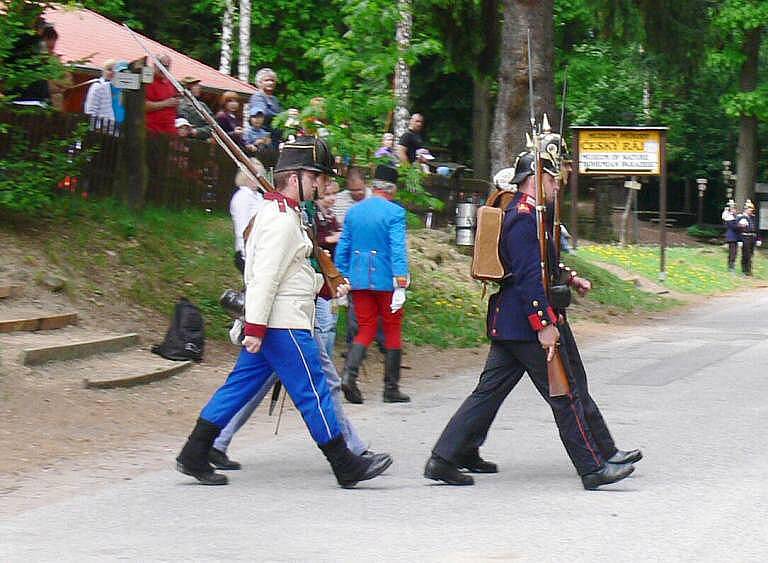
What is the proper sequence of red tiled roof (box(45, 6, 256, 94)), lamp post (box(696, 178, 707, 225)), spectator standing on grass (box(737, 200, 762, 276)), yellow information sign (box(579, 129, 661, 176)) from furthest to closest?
lamp post (box(696, 178, 707, 225)) → spectator standing on grass (box(737, 200, 762, 276)) → yellow information sign (box(579, 129, 661, 176)) → red tiled roof (box(45, 6, 256, 94))

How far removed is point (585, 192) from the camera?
39406 mm

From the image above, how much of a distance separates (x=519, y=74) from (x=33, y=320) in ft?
33.0

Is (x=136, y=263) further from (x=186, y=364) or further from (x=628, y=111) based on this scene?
(x=628, y=111)

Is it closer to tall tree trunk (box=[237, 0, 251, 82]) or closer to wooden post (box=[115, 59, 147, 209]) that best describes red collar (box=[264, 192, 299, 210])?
wooden post (box=[115, 59, 147, 209])

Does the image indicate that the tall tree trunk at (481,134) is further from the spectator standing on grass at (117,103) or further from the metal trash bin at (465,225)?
the spectator standing on grass at (117,103)

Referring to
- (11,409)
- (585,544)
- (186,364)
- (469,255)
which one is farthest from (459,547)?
(469,255)

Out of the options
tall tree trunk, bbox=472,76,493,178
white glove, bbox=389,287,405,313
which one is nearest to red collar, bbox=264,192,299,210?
white glove, bbox=389,287,405,313

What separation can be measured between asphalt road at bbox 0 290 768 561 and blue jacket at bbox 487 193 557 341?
939 millimetres

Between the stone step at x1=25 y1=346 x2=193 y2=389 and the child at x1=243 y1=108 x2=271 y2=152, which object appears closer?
the stone step at x1=25 y1=346 x2=193 y2=389

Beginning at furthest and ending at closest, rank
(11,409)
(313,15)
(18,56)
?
1. (313,15)
2. (18,56)
3. (11,409)

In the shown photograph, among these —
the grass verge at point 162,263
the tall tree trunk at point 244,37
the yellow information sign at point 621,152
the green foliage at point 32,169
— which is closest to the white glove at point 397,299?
the grass verge at point 162,263

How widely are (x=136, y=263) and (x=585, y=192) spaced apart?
27.0 meters

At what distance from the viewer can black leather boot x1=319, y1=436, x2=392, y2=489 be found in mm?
7508

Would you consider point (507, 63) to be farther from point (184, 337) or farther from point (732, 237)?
point (732, 237)
